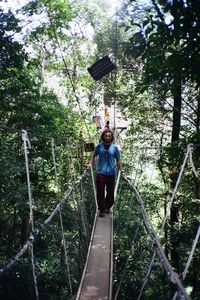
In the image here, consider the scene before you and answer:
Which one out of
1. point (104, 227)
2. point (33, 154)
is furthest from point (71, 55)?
point (104, 227)

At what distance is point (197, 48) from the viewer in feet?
5.85

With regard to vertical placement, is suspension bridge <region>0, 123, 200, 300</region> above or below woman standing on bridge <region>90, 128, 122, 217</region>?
below

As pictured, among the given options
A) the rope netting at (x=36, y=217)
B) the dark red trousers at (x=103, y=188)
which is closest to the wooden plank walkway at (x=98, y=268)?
the dark red trousers at (x=103, y=188)

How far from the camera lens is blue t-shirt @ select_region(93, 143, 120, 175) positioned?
301 centimetres

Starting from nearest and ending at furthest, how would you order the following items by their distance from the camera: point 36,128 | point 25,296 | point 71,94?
point 25,296, point 36,128, point 71,94

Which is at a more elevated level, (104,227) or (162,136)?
(162,136)

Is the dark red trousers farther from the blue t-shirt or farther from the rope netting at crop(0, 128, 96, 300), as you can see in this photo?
the rope netting at crop(0, 128, 96, 300)

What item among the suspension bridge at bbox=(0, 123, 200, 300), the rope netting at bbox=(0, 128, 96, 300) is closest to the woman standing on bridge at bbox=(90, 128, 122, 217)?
the suspension bridge at bbox=(0, 123, 200, 300)

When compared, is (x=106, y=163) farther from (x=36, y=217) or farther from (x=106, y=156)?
(x=36, y=217)

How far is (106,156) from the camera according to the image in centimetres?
304

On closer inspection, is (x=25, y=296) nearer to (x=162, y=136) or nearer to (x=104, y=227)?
(x=104, y=227)

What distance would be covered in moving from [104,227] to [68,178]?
451 cm

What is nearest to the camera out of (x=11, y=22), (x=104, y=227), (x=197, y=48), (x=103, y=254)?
(x=197, y=48)

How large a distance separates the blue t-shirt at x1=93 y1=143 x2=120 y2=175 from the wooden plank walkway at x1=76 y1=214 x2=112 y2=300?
1.42ft
